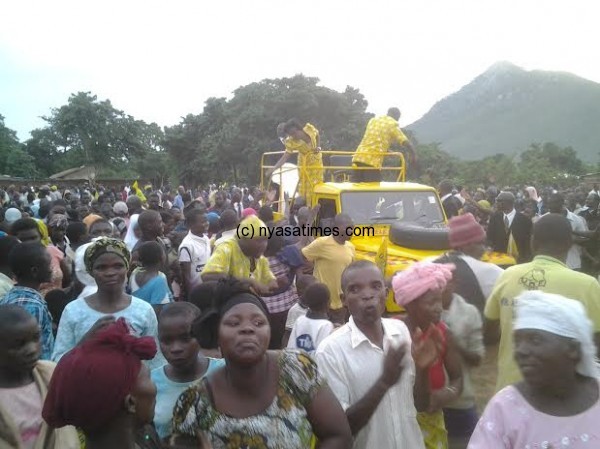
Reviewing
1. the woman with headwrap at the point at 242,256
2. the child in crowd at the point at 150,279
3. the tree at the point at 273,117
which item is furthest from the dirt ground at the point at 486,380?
the tree at the point at 273,117

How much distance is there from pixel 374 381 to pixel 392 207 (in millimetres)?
5459

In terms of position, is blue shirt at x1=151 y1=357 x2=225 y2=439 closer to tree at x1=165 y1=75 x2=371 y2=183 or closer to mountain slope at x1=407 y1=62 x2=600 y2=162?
tree at x1=165 y1=75 x2=371 y2=183

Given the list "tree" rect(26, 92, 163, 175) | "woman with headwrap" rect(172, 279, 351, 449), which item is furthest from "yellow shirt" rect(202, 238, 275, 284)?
"tree" rect(26, 92, 163, 175)

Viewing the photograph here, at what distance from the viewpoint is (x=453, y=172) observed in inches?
1294

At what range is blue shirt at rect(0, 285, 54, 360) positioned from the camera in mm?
3385

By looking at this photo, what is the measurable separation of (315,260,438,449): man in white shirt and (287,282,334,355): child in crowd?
65.6 inches

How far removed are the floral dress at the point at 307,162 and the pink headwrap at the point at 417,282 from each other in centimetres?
630

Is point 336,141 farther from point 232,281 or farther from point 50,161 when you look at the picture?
point 50,161

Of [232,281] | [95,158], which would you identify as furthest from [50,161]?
[232,281]

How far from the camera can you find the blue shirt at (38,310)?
3.38 m

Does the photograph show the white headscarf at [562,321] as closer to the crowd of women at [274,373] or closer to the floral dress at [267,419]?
the crowd of women at [274,373]

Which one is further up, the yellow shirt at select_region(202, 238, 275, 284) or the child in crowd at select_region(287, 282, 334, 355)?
the yellow shirt at select_region(202, 238, 275, 284)

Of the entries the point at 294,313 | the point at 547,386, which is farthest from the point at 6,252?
the point at 547,386

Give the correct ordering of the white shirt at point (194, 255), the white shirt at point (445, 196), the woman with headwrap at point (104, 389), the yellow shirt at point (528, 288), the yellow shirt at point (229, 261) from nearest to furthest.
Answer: the woman with headwrap at point (104, 389)
the yellow shirt at point (528, 288)
the yellow shirt at point (229, 261)
the white shirt at point (194, 255)
the white shirt at point (445, 196)
